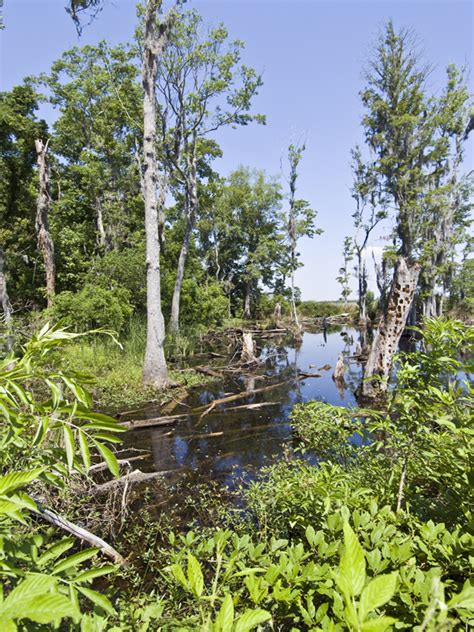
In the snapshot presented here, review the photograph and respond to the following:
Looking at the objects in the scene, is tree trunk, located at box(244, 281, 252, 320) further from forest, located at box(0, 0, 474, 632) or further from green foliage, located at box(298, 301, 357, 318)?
green foliage, located at box(298, 301, 357, 318)

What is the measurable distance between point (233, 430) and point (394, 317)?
202 inches

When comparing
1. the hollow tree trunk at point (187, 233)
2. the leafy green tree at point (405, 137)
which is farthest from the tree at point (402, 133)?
the hollow tree trunk at point (187, 233)

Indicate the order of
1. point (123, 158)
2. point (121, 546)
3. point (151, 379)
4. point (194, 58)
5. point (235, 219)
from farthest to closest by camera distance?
point (235, 219) → point (123, 158) → point (194, 58) → point (151, 379) → point (121, 546)

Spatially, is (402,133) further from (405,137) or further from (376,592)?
(376,592)

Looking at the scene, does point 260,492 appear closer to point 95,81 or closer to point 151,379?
point 151,379

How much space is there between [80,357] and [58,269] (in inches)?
438

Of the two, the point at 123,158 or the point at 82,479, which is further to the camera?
the point at 123,158

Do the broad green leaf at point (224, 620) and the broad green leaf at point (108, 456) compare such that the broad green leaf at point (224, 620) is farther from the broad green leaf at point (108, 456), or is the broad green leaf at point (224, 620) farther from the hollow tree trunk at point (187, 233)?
the hollow tree trunk at point (187, 233)

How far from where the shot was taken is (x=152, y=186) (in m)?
9.90

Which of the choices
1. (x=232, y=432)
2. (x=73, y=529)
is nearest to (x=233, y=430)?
(x=232, y=432)

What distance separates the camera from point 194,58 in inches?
624

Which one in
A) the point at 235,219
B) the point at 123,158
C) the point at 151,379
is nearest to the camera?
the point at 151,379

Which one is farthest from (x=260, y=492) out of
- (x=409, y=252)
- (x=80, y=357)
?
(x=409, y=252)

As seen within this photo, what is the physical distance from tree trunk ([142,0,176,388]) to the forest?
0.23ft
